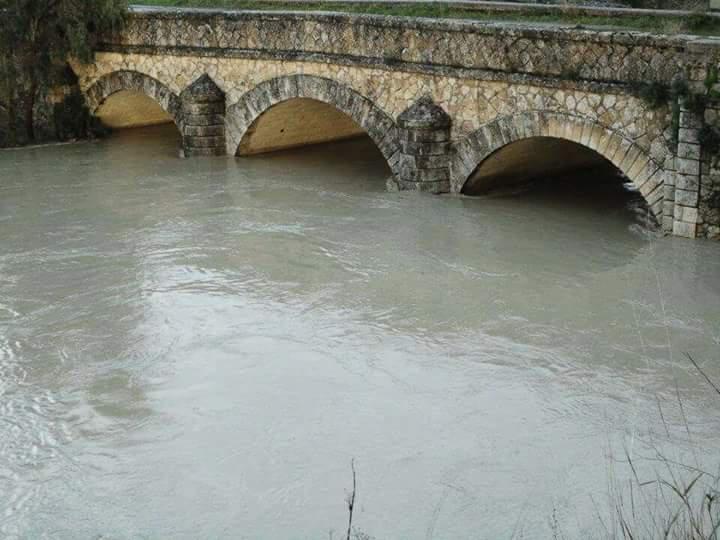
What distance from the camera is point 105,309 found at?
10.5 metres

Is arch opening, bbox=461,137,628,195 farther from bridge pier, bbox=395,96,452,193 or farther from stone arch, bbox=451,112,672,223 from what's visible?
bridge pier, bbox=395,96,452,193

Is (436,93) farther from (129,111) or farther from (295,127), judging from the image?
(129,111)

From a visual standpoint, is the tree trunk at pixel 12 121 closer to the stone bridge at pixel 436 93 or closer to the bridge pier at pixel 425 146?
the stone bridge at pixel 436 93

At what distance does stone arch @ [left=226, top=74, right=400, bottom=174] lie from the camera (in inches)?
554

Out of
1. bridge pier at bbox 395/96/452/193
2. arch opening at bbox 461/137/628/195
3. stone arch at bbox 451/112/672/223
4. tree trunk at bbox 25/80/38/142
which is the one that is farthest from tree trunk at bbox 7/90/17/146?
arch opening at bbox 461/137/628/195

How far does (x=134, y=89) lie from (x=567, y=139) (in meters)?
7.75

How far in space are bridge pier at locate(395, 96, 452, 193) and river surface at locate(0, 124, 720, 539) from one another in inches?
8.6

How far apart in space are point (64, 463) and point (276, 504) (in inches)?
60.1

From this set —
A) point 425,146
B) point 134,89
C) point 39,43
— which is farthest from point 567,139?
point 39,43

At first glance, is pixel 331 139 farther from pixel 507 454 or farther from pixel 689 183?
pixel 507 454

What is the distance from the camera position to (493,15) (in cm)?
1519

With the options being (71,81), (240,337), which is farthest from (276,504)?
(71,81)

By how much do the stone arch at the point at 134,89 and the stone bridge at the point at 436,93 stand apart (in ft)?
0.08

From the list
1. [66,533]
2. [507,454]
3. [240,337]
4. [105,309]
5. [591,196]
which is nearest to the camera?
[66,533]
